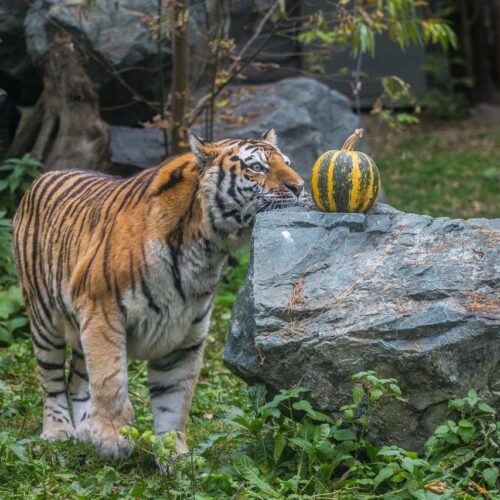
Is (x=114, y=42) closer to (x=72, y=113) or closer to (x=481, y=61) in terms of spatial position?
(x=72, y=113)

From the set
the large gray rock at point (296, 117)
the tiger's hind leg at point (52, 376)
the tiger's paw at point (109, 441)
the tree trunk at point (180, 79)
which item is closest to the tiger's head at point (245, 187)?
the tiger's paw at point (109, 441)

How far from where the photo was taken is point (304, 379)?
4.36 meters

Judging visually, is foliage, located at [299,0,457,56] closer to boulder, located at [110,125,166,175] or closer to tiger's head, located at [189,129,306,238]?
boulder, located at [110,125,166,175]

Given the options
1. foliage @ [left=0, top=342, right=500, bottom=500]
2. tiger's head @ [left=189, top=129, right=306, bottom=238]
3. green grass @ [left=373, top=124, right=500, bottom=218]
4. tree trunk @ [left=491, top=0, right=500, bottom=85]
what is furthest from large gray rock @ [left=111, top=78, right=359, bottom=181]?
tree trunk @ [left=491, top=0, right=500, bottom=85]

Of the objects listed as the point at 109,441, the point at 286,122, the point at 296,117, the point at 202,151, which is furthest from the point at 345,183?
the point at 296,117

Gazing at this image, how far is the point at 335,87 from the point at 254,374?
12209mm

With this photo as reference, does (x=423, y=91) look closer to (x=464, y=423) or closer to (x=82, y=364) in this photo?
(x=82, y=364)

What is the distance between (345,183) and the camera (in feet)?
15.9

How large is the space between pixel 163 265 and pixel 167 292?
0.14 meters

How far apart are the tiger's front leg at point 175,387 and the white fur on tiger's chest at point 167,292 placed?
0.32 meters

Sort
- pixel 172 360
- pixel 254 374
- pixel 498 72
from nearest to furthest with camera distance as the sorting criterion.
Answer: pixel 254 374 → pixel 172 360 → pixel 498 72

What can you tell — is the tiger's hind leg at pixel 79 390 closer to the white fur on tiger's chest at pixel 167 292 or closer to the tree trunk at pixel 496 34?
the white fur on tiger's chest at pixel 167 292

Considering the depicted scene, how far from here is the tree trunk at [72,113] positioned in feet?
28.9

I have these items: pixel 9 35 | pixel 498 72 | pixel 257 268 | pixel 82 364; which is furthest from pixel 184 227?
pixel 498 72
